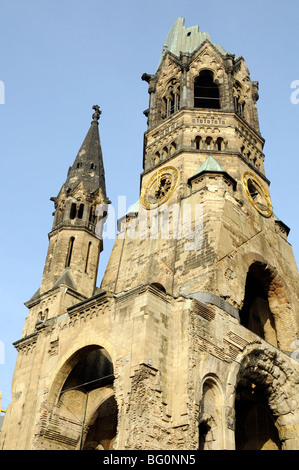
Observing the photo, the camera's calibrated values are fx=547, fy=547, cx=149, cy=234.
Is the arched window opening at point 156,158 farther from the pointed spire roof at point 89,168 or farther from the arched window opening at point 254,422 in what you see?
the arched window opening at point 254,422

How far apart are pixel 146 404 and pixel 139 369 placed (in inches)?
43.6

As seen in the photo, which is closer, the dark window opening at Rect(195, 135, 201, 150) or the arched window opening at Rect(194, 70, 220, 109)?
the dark window opening at Rect(195, 135, 201, 150)

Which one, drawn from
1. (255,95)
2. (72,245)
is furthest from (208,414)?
(255,95)

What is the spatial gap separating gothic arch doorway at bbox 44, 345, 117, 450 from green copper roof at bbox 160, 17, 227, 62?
20920 millimetres

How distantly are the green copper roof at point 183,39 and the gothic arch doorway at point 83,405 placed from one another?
20.9 m

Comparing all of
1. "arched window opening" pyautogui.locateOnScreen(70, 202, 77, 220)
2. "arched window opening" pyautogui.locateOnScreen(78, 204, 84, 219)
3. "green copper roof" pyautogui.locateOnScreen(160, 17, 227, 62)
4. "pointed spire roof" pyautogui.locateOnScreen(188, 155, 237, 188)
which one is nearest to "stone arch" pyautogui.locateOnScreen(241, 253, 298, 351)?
"pointed spire roof" pyautogui.locateOnScreen(188, 155, 237, 188)

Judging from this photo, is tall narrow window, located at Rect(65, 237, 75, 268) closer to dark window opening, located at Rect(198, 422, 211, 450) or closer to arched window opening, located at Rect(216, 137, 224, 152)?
arched window opening, located at Rect(216, 137, 224, 152)

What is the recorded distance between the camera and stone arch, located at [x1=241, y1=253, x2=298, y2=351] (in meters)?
24.2

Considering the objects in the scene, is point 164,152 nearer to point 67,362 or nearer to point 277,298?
point 277,298

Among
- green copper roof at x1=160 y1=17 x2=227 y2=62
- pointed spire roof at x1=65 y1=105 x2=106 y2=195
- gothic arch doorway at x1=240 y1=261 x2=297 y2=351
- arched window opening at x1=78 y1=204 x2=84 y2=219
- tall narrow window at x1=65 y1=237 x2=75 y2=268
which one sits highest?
green copper roof at x1=160 y1=17 x2=227 y2=62

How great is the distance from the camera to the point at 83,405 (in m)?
21.3

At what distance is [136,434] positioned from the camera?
1620cm

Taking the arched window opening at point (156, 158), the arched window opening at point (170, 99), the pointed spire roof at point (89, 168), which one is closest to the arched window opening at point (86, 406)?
the pointed spire roof at point (89, 168)
